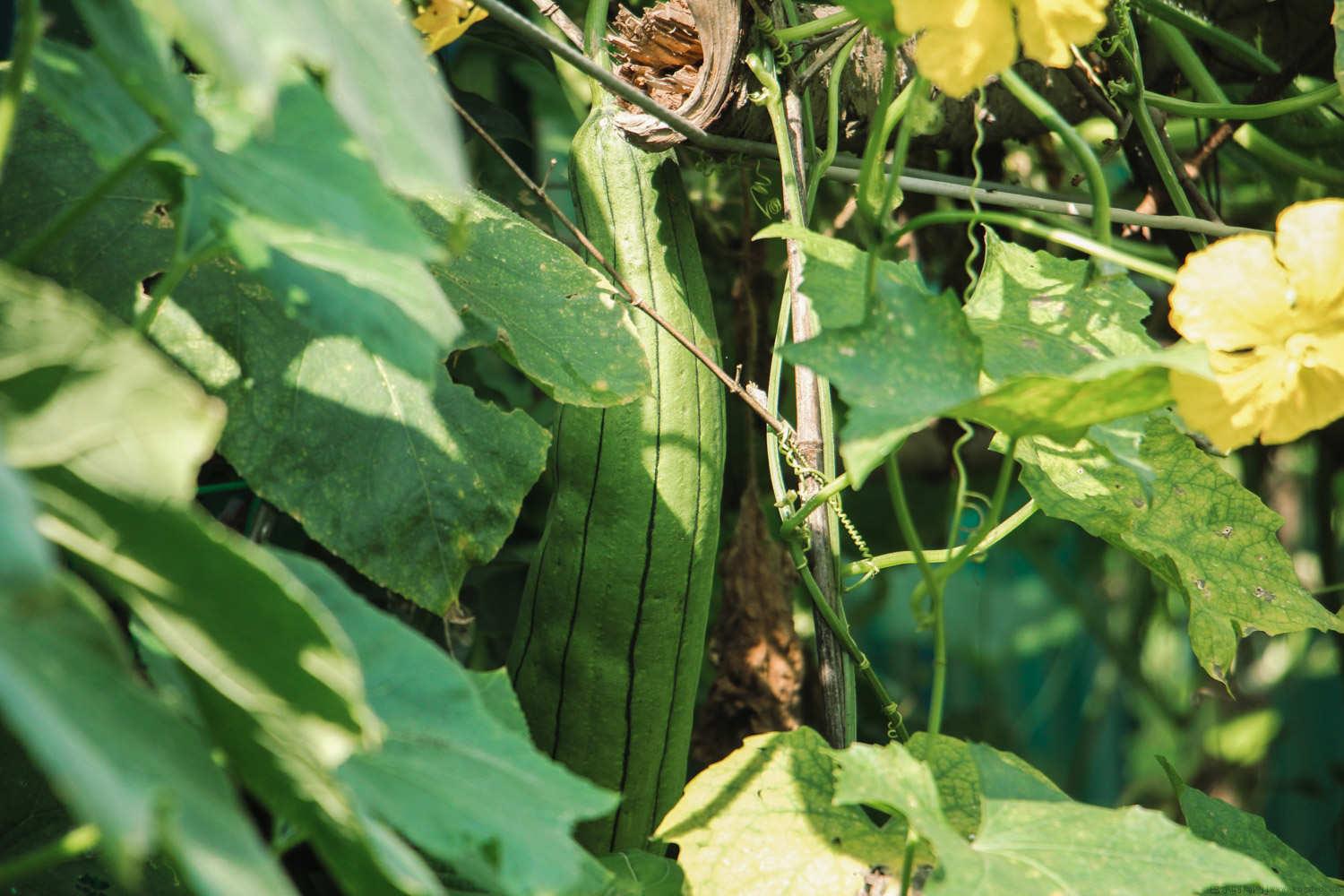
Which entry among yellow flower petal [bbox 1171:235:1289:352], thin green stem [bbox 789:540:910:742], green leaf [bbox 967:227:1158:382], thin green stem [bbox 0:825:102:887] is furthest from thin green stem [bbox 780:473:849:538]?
thin green stem [bbox 0:825:102:887]

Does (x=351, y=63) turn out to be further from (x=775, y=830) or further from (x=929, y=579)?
(x=775, y=830)

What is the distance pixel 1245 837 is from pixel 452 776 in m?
0.71

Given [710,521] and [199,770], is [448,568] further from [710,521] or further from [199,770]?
[199,770]

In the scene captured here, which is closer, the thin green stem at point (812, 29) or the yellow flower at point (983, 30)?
the yellow flower at point (983, 30)

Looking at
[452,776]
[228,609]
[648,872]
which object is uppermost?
[228,609]

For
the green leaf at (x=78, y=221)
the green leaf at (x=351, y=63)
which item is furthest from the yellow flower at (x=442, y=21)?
the green leaf at (x=351, y=63)

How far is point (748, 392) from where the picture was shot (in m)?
0.90

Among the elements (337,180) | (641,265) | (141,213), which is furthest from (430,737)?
(641,265)

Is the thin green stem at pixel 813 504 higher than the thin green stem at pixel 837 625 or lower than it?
higher

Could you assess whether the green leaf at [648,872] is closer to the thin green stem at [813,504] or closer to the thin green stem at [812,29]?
the thin green stem at [813,504]

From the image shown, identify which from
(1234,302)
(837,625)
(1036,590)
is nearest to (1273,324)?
(1234,302)

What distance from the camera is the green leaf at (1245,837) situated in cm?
88

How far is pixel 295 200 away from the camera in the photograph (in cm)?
43

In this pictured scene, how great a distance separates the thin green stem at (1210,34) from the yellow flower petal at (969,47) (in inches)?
23.4
